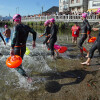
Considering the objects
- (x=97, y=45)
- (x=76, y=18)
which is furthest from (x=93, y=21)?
(x=97, y=45)

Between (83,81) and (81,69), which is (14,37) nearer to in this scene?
(83,81)

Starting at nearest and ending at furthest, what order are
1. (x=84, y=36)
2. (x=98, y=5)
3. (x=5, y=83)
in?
(x=5, y=83) → (x=84, y=36) → (x=98, y=5)

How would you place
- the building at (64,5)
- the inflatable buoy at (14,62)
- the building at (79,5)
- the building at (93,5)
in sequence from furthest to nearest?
the building at (64,5) → the building at (79,5) → the building at (93,5) → the inflatable buoy at (14,62)

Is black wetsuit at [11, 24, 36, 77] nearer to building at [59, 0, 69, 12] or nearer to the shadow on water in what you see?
the shadow on water

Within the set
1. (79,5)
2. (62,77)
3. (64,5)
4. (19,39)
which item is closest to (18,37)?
(19,39)

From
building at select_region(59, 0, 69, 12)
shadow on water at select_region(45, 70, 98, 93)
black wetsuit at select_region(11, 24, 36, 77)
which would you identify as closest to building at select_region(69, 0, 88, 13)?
building at select_region(59, 0, 69, 12)

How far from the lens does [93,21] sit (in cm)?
2003

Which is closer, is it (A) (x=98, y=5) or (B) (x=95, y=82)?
(B) (x=95, y=82)

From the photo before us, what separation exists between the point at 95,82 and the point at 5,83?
2840 millimetres

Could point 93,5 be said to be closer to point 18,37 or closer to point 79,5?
point 79,5

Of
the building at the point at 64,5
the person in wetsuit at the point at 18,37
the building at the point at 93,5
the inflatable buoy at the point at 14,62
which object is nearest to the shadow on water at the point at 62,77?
the inflatable buoy at the point at 14,62

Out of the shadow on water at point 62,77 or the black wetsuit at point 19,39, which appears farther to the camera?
the shadow on water at point 62,77

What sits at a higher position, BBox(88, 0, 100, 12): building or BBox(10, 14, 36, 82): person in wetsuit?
BBox(88, 0, 100, 12): building

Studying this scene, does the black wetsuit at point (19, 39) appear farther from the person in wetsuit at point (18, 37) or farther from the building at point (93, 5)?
the building at point (93, 5)
